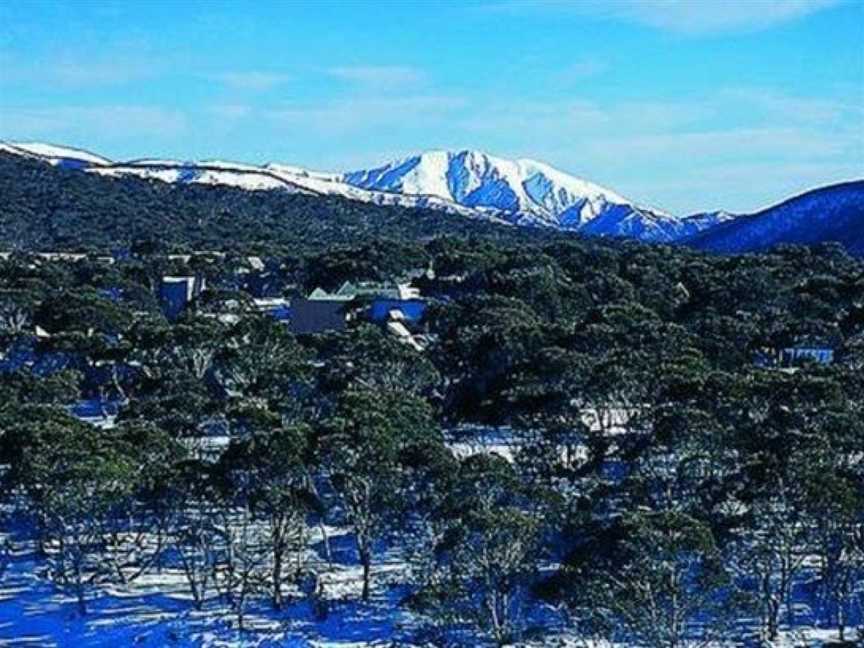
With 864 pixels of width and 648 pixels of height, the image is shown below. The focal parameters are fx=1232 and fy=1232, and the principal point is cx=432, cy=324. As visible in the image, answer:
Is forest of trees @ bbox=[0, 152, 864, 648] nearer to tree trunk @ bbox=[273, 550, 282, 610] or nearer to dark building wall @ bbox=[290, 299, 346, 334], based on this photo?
tree trunk @ bbox=[273, 550, 282, 610]

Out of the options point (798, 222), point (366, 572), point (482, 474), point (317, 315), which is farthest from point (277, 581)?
point (798, 222)

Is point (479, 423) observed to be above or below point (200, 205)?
below

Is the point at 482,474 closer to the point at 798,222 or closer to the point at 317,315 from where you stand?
the point at 317,315

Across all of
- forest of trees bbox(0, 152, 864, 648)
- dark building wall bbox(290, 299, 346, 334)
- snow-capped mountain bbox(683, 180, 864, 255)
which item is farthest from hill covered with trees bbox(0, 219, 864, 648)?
snow-capped mountain bbox(683, 180, 864, 255)

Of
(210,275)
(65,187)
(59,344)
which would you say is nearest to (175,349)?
(59,344)

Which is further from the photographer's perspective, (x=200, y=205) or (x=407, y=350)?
(x=200, y=205)

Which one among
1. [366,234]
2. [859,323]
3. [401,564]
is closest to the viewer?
[401,564]

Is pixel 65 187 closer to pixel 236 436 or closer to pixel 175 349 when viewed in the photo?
pixel 175 349
